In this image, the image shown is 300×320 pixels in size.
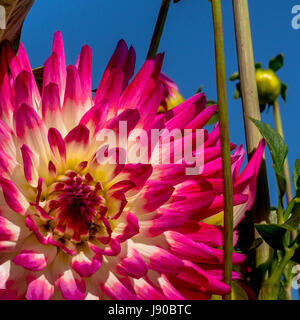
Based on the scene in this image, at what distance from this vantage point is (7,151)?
281mm

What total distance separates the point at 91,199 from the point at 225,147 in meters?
0.09

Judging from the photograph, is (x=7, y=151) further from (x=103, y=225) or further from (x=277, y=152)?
(x=277, y=152)

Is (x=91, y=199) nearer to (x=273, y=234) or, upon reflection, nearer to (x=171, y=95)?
(x=273, y=234)

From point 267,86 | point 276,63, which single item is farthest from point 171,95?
point 276,63

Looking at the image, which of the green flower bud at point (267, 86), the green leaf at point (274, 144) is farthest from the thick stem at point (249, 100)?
the green flower bud at point (267, 86)

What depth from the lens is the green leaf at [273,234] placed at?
32cm

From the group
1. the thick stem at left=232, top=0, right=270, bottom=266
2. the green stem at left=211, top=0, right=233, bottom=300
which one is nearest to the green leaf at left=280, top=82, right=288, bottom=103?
the thick stem at left=232, top=0, right=270, bottom=266

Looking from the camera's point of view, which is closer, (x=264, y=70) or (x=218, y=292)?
(x=218, y=292)

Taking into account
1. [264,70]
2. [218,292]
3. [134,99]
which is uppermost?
[264,70]

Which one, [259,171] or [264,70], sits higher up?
A: [264,70]

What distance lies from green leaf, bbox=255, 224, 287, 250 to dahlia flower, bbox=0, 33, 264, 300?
25 mm

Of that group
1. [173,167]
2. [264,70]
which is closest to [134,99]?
[173,167]

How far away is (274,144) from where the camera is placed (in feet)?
1.18

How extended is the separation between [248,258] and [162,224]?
0.10 m
